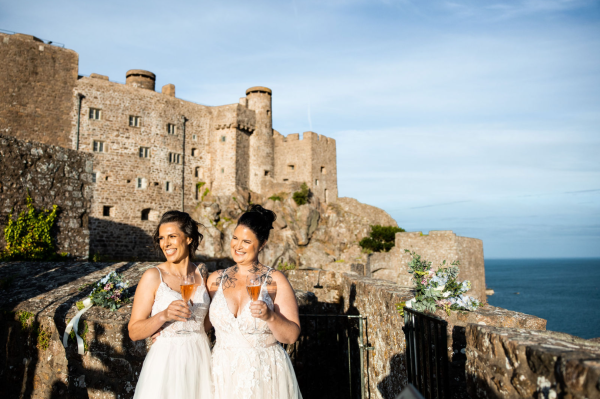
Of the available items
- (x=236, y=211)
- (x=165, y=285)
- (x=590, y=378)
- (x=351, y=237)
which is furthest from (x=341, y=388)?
(x=351, y=237)

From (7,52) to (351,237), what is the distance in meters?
29.8

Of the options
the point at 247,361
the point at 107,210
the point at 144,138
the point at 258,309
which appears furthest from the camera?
the point at 144,138

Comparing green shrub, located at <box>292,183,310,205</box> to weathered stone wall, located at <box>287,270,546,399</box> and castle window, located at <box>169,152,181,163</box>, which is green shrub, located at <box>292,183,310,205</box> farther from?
weathered stone wall, located at <box>287,270,546,399</box>

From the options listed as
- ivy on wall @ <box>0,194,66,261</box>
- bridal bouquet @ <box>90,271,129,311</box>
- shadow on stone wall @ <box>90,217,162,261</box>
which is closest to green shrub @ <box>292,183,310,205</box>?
shadow on stone wall @ <box>90,217,162,261</box>

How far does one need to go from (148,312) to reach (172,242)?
0.62 m

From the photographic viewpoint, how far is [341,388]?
6.89 m

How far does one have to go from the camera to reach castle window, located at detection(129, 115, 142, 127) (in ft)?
107

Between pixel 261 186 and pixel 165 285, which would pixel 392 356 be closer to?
pixel 165 285

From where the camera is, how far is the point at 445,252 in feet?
84.7

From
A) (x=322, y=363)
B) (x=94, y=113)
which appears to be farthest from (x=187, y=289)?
(x=94, y=113)

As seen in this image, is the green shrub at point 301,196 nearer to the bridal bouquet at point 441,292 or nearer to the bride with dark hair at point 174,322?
the bridal bouquet at point 441,292

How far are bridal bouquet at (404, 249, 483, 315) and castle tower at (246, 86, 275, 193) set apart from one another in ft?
116

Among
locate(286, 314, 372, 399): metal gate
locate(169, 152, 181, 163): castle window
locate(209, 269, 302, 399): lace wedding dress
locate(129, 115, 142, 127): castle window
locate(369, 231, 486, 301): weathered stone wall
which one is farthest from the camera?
locate(169, 152, 181, 163): castle window

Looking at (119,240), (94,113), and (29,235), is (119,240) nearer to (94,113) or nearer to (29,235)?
(94,113)
